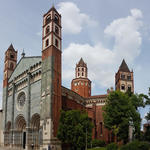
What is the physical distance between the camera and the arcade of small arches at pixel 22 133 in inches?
1592

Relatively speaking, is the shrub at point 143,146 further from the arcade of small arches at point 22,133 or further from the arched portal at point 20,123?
the arched portal at point 20,123

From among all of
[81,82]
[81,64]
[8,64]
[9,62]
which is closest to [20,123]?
[8,64]

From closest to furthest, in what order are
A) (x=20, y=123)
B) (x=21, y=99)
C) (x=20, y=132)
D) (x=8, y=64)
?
(x=20, y=132) → (x=20, y=123) → (x=21, y=99) → (x=8, y=64)

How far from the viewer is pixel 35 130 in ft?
134

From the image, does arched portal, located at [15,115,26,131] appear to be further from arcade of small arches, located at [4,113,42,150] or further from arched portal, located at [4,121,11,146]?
arched portal, located at [4,121,11,146]

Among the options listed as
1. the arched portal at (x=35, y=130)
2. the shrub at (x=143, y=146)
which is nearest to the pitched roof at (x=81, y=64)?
the arched portal at (x=35, y=130)

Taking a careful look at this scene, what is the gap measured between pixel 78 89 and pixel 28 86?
99.8ft

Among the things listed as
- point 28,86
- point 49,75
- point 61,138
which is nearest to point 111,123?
point 61,138

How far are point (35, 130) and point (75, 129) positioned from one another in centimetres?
1015

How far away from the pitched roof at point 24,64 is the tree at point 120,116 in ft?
55.8

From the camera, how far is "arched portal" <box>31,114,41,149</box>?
1572 inches

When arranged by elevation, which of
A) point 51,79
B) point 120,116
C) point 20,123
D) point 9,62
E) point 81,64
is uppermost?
point 81,64

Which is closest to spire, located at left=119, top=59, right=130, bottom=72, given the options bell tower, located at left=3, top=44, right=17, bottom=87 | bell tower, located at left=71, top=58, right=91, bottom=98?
bell tower, located at left=71, top=58, right=91, bottom=98

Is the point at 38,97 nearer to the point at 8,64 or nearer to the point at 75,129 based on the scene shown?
the point at 75,129
